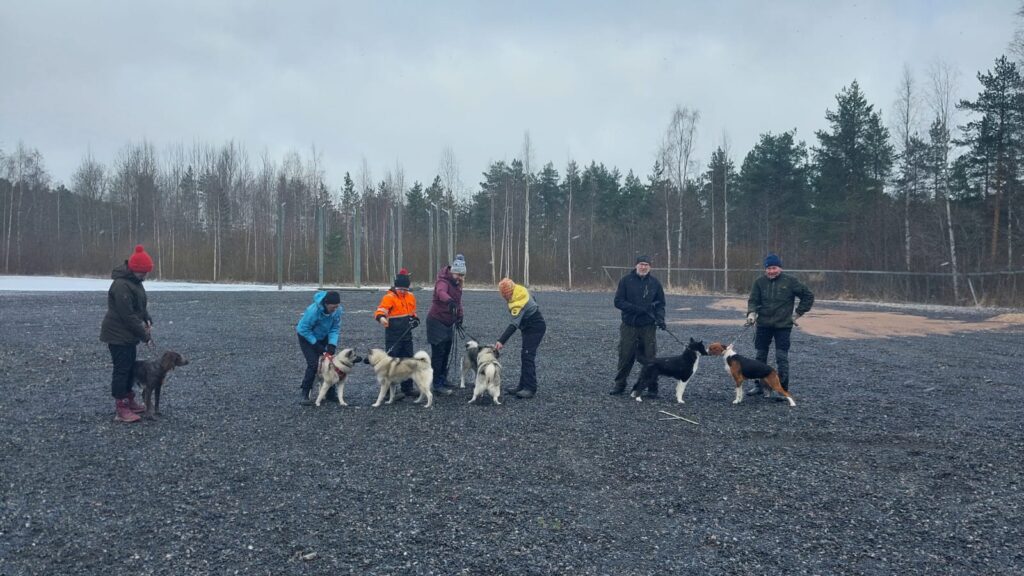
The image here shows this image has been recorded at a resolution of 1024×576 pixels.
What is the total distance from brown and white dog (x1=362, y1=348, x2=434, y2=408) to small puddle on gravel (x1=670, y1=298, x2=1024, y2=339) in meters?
12.7

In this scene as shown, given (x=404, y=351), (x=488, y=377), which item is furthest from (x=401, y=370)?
(x=488, y=377)

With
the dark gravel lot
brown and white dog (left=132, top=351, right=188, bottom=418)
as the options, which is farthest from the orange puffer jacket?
brown and white dog (left=132, top=351, right=188, bottom=418)

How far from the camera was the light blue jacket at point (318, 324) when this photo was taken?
8.44m

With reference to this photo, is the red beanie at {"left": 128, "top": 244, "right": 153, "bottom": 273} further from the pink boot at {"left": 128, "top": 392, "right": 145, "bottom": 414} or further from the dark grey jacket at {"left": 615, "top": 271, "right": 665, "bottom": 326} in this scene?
the dark grey jacket at {"left": 615, "top": 271, "right": 665, "bottom": 326}

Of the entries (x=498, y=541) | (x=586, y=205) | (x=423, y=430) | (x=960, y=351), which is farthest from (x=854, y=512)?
(x=586, y=205)

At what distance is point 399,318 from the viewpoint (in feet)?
29.3

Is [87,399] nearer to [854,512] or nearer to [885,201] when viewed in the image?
[854,512]

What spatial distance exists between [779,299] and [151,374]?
8.00m

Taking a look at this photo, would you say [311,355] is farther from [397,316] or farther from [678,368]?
[678,368]

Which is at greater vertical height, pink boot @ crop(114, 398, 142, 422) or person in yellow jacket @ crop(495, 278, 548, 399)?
person in yellow jacket @ crop(495, 278, 548, 399)

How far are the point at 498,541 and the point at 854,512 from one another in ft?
8.84

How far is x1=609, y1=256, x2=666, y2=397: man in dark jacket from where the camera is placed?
905 centimetres

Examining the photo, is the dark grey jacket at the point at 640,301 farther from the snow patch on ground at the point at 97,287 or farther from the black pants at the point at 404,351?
the snow patch on ground at the point at 97,287

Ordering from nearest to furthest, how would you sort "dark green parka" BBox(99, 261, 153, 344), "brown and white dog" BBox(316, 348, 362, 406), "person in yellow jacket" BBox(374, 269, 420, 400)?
"dark green parka" BBox(99, 261, 153, 344) → "brown and white dog" BBox(316, 348, 362, 406) → "person in yellow jacket" BBox(374, 269, 420, 400)
